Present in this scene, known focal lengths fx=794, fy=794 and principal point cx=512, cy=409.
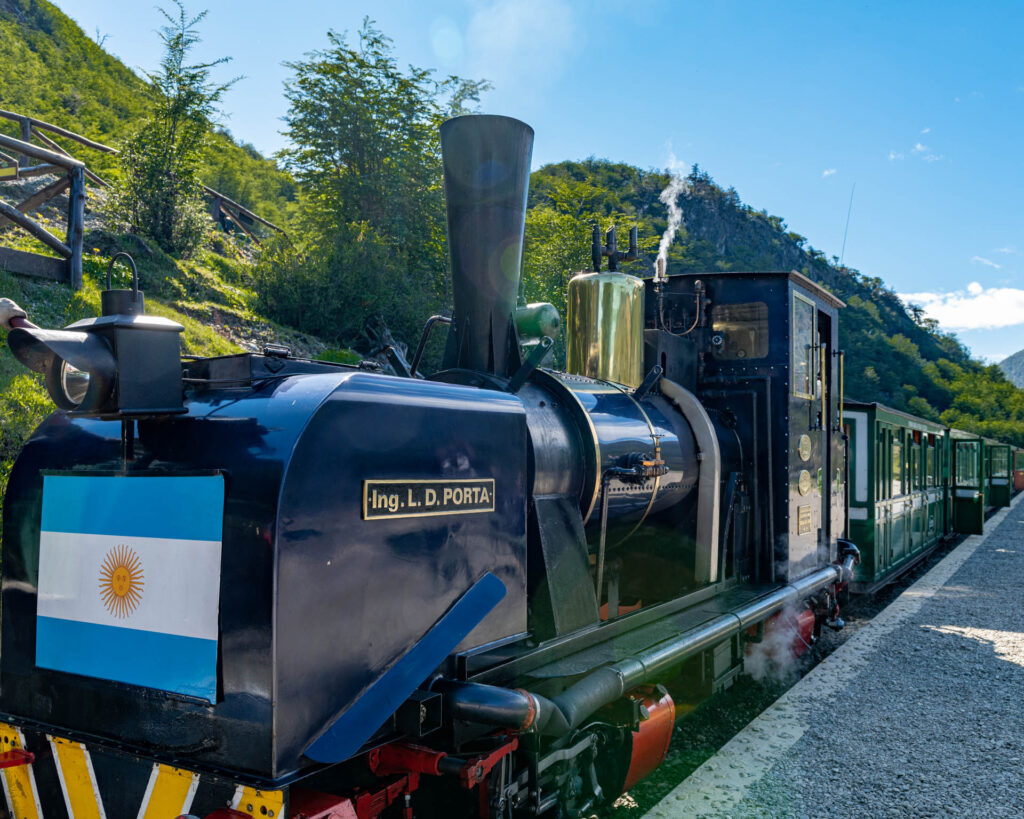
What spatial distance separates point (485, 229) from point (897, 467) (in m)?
9.84

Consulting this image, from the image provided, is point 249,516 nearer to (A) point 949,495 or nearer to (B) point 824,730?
(B) point 824,730

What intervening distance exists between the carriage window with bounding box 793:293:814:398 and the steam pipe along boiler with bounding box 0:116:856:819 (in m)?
2.25

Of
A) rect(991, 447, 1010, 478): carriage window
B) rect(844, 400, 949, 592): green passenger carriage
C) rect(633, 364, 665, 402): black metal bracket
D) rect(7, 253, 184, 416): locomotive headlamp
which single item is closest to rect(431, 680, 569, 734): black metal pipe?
rect(7, 253, 184, 416): locomotive headlamp

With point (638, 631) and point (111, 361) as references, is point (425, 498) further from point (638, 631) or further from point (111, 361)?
point (638, 631)

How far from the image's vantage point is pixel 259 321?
1366 cm

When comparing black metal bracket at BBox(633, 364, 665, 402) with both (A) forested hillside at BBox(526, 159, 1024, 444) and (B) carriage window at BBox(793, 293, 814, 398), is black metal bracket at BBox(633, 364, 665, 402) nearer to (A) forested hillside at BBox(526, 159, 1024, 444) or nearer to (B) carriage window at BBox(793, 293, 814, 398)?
(B) carriage window at BBox(793, 293, 814, 398)

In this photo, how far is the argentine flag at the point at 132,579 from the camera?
7.33 feet

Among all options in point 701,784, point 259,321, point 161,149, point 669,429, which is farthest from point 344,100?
point 701,784

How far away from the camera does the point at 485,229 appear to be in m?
3.74

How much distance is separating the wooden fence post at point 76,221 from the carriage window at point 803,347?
7169 millimetres

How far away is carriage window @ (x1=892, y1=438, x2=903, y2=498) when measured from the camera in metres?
11.3

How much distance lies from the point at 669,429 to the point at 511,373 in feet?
4.24

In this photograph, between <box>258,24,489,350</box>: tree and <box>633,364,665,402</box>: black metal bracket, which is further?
<box>258,24,489,350</box>: tree

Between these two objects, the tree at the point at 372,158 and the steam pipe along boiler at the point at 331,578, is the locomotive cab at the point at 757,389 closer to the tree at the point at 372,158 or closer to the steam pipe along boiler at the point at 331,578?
the steam pipe along boiler at the point at 331,578
